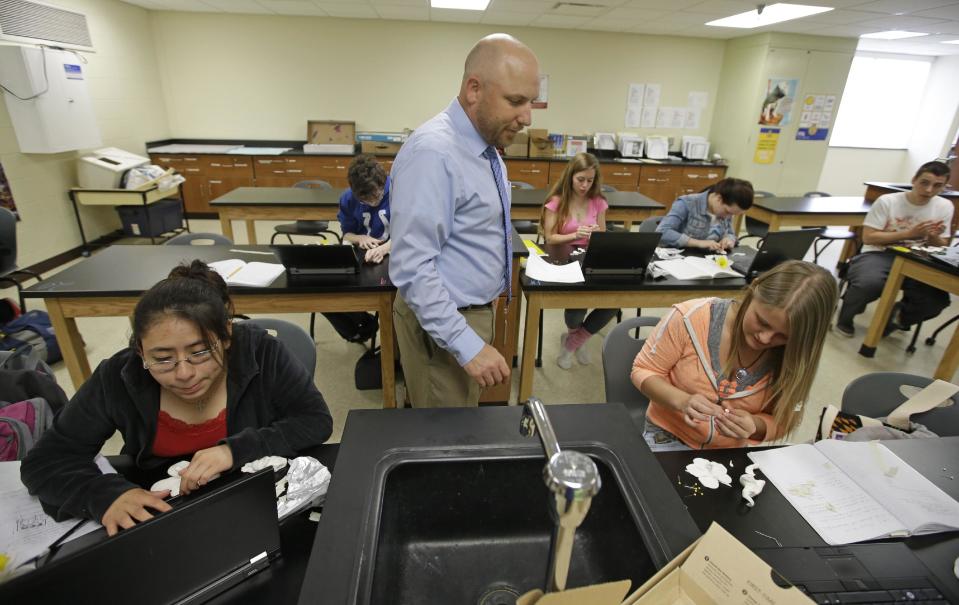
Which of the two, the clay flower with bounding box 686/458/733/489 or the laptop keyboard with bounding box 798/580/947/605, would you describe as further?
the clay flower with bounding box 686/458/733/489

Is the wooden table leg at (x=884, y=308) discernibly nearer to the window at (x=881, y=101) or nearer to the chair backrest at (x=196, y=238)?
the chair backrest at (x=196, y=238)

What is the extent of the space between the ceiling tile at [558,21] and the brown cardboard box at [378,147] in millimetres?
2334

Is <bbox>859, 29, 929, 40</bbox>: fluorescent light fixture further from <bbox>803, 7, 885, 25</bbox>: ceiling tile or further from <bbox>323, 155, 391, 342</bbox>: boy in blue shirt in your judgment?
<bbox>323, 155, 391, 342</bbox>: boy in blue shirt

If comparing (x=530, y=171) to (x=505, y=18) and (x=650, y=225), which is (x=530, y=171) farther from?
(x=650, y=225)

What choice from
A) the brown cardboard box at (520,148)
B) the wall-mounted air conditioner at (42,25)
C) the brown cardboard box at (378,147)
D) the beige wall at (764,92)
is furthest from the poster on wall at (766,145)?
the wall-mounted air conditioner at (42,25)

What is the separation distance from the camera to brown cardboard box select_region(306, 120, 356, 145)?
240 inches

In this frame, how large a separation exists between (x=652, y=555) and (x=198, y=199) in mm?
6590

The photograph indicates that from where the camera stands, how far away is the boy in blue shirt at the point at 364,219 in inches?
99.2

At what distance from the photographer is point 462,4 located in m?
4.86

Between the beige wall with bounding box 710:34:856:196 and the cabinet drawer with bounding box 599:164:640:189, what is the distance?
4.71 ft

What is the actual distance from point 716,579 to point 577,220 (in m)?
2.67

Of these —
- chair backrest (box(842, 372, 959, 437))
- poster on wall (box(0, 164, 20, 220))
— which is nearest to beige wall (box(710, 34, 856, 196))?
chair backrest (box(842, 372, 959, 437))

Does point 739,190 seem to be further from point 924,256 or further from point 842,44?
point 842,44

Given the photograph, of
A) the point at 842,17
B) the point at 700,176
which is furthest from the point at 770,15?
the point at 700,176
